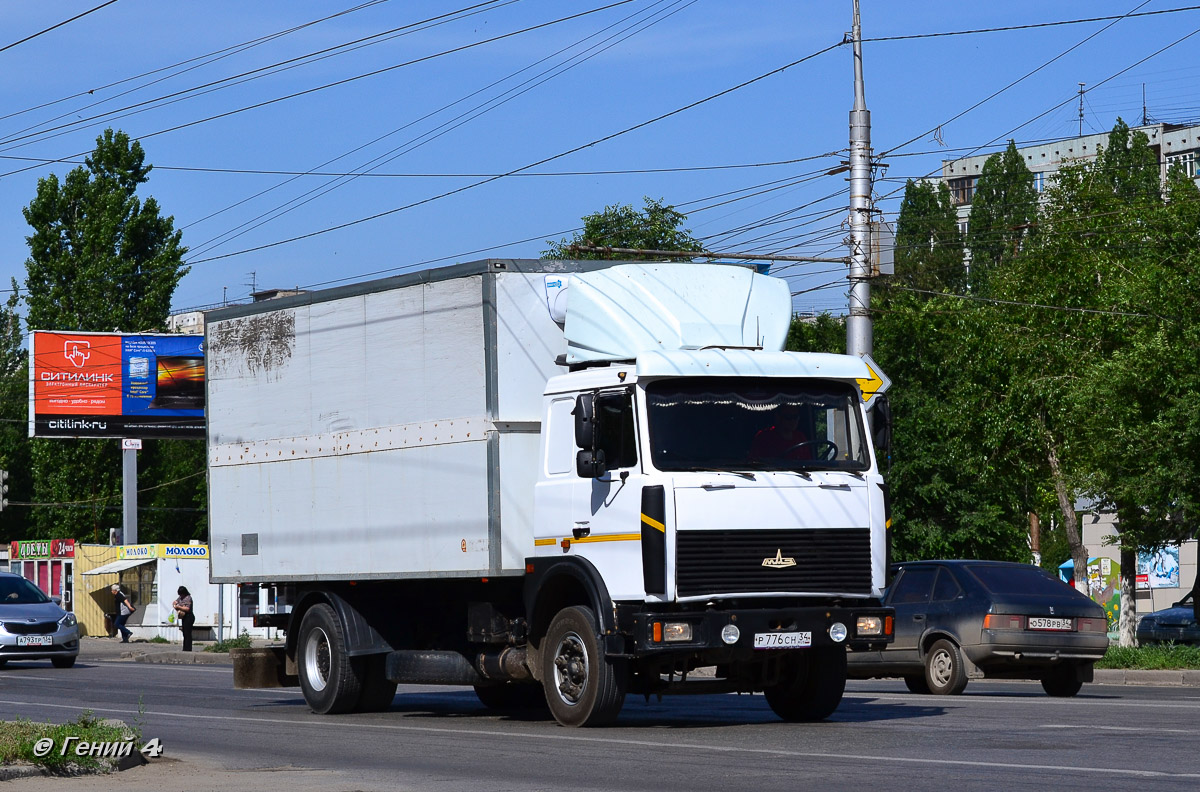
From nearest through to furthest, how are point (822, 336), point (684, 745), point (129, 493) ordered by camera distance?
point (684, 745) → point (129, 493) → point (822, 336)

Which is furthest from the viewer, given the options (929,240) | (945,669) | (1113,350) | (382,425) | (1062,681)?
(929,240)

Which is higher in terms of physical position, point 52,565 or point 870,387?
point 870,387

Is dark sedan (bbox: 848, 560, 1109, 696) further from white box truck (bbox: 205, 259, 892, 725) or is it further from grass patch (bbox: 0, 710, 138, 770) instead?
grass patch (bbox: 0, 710, 138, 770)

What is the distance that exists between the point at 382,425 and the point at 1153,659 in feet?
38.9

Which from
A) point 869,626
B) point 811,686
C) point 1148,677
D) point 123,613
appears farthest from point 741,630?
point 123,613

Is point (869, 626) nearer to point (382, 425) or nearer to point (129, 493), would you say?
point (382, 425)

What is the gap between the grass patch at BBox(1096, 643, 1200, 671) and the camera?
71.2 feet

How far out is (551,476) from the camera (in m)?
13.3

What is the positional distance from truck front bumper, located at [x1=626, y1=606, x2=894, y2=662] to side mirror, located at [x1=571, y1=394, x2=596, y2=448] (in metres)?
1.30

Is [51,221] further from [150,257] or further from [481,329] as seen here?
[481,329]

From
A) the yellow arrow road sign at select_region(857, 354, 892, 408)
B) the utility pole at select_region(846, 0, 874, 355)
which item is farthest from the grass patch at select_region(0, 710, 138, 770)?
the utility pole at select_region(846, 0, 874, 355)

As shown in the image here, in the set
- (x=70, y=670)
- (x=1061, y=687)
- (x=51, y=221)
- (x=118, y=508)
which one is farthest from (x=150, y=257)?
(x=1061, y=687)

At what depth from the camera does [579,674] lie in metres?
13.1

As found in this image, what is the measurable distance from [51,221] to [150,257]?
374 centimetres
